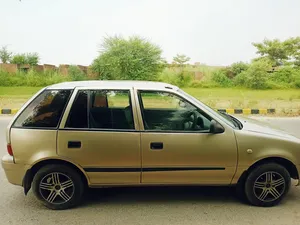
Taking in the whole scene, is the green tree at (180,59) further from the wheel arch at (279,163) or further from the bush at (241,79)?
the wheel arch at (279,163)

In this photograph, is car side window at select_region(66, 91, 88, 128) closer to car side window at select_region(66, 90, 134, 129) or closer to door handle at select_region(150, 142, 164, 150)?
car side window at select_region(66, 90, 134, 129)

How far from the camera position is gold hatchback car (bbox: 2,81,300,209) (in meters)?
3.34

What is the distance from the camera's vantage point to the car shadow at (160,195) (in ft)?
12.2

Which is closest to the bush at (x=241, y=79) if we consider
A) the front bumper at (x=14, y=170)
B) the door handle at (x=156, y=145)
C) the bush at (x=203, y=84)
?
the bush at (x=203, y=84)

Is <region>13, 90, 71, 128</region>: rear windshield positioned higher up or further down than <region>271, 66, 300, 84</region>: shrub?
further down

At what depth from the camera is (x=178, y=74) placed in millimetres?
22141

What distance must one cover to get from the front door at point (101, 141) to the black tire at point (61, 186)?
16 centimetres

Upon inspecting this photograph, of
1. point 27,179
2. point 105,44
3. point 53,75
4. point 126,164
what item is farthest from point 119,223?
point 53,75

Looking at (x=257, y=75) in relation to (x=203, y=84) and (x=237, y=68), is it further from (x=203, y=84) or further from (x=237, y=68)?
(x=203, y=84)

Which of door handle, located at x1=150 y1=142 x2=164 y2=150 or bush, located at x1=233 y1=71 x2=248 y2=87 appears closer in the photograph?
door handle, located at x1=150 y1=142 x2=164 y2=150

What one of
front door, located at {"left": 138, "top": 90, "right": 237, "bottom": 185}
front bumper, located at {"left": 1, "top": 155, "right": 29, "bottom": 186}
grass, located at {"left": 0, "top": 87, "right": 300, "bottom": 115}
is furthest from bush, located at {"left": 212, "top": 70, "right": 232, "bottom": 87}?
front bumper, located at {"left": 1, "top": 155, "right": 29, "bottom": 186}

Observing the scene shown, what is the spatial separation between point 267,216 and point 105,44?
1703cm

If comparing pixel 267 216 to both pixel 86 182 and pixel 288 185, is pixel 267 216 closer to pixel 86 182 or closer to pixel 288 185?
pixel 288 185

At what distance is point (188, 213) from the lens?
11.1ft
